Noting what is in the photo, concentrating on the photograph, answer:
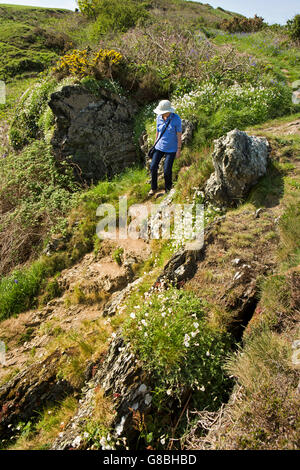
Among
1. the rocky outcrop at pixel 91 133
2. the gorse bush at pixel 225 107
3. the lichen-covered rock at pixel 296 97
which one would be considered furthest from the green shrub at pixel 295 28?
the rocky outcrop at pixel 91 133

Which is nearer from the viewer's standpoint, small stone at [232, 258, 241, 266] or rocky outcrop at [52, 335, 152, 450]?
rocky outcrop at [52, 335, 152, 450]

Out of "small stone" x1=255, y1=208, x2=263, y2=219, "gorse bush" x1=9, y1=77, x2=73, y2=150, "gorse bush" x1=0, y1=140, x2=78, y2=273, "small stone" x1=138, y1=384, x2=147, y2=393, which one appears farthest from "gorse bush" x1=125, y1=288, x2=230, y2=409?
"gorse bush" x1=9, y1=77, x2=73, y2=150

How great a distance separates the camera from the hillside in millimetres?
2771

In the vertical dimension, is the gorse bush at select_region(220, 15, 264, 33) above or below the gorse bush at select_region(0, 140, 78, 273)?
above

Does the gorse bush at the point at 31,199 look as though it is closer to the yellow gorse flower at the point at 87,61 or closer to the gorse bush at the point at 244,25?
the yellow gorse flower at the point at 87,61

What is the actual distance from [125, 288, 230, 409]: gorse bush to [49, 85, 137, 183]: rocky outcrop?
20.7 ft

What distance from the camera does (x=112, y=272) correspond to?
5645mm

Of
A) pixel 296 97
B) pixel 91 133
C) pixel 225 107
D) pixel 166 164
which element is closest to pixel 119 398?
pixel 166 164

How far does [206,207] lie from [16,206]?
576cm

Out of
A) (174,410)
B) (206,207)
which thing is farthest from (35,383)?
(206,207)

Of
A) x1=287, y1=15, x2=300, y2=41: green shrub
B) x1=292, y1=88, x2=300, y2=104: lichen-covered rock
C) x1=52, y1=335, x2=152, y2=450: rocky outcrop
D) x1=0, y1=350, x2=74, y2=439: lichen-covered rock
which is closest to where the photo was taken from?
x1=52, y1=335, x2=152, y2=450: rocky outcrop

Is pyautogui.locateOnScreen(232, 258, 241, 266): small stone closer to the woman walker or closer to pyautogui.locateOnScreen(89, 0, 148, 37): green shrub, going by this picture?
the woman walker

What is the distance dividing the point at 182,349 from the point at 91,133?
7699mm
